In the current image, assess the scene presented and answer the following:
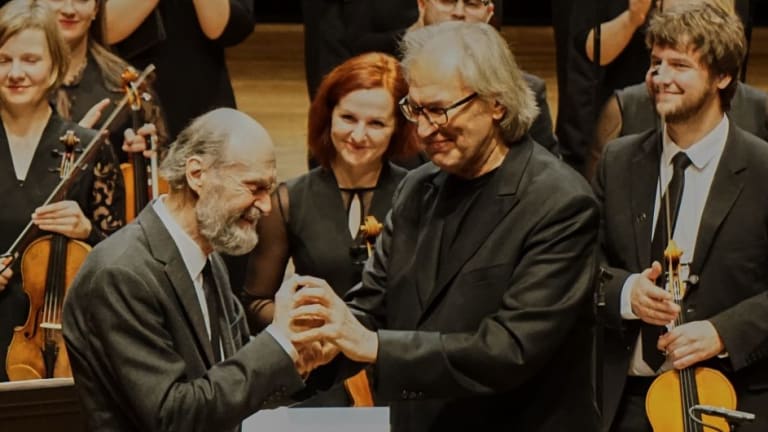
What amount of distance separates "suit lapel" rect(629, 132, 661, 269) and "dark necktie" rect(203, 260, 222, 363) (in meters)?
1.15

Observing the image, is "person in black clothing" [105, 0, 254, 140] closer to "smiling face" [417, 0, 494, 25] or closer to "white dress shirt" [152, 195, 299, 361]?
"smiling face" [417, 0, 494, 25]

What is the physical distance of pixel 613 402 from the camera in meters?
3.91

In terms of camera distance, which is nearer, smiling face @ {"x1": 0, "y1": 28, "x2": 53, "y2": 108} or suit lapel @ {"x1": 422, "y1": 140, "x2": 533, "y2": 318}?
suit lapel @ {"x1": 422, "y1": 140, "x2": 533, "y2": 318}

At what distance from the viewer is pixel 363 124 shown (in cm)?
445

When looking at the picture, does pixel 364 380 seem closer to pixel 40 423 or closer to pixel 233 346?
pixel 233 346

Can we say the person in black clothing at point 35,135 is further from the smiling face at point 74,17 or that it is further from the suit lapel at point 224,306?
the suit lapel at point 224,306

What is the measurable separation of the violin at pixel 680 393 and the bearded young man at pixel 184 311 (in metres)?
0.95

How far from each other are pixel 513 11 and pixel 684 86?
613cm

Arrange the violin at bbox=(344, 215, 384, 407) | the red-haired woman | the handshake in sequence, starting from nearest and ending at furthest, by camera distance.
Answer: the handshake → the violin at bbox=(344, 215, 384, 407) → the red-haired woman

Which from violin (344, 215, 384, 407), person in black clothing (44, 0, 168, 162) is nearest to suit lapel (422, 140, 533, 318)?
violin (344, 215, 384, 407)

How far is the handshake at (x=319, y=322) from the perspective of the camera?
10.0 feet

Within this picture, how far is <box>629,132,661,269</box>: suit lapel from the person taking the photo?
154 inches

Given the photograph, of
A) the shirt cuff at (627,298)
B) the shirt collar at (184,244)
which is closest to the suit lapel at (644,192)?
the shirt cuff at (627,298)

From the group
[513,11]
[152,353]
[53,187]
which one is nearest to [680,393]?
[152,353]
